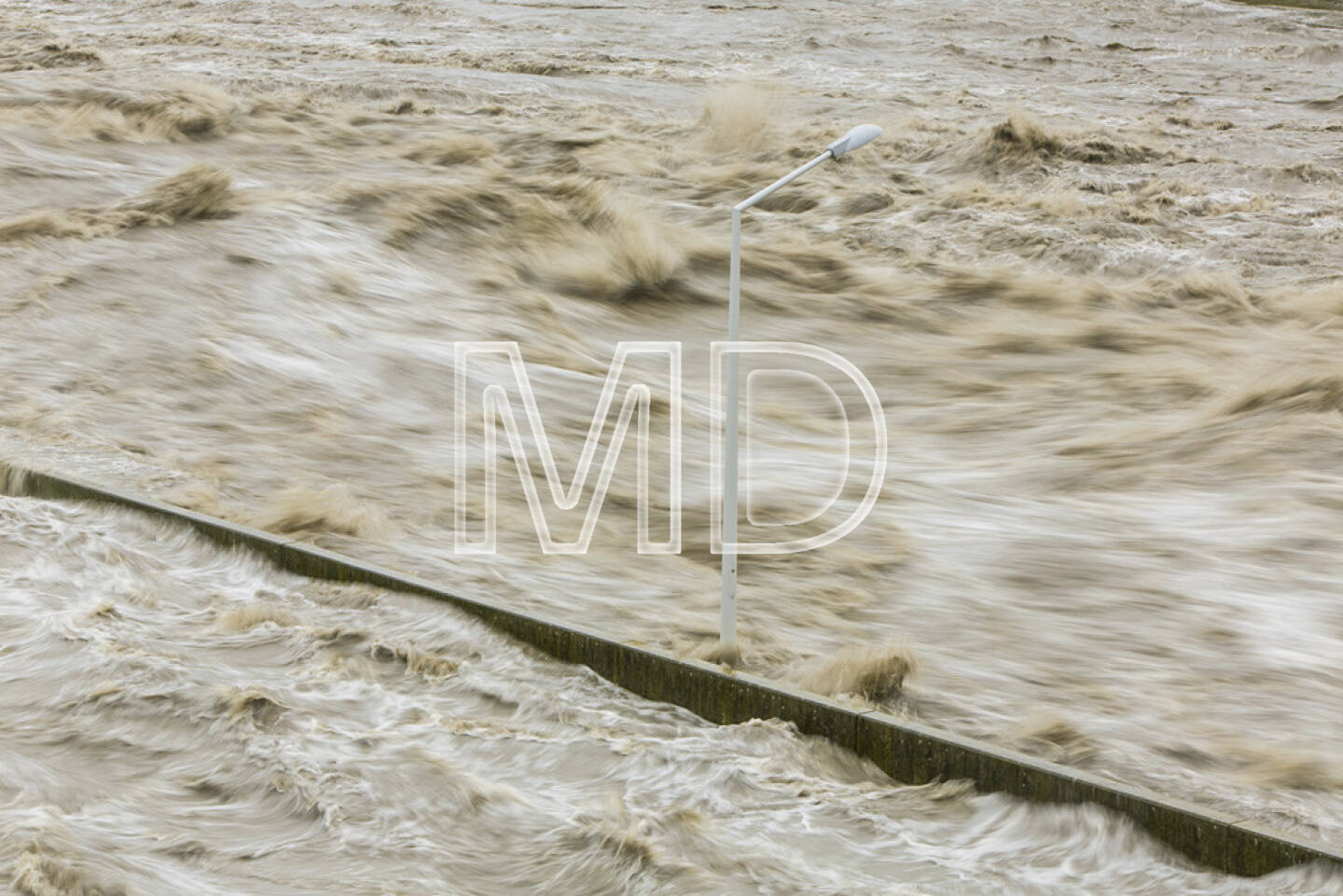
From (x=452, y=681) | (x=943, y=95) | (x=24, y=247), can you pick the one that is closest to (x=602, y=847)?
(x=452, y=681)

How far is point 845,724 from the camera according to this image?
6645mm

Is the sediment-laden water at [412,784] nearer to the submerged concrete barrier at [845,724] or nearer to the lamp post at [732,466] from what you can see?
the submerged concrete barrier at [845,724]

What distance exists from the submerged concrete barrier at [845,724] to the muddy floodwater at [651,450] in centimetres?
11

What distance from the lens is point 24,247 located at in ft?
44.1

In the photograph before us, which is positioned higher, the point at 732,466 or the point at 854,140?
the point at 854,140

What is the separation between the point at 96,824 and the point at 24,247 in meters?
9.08

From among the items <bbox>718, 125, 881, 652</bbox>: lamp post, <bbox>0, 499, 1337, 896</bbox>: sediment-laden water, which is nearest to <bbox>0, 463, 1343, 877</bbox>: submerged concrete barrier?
<bbox>0, 499, 1337, 896</bbox>: sediment-laden water

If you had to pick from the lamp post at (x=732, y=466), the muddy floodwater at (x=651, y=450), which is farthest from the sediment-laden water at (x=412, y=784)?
the lamp post at (x=732, y=466)

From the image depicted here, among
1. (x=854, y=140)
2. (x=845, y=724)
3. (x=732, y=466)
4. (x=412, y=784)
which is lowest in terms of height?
(x=412, y=784)

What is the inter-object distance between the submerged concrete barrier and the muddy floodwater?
11cm

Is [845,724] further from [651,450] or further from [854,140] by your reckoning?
[651,450]

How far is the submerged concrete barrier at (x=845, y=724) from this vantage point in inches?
222

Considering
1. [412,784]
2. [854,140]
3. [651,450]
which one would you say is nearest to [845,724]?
[412,784]

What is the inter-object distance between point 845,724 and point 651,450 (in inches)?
165
